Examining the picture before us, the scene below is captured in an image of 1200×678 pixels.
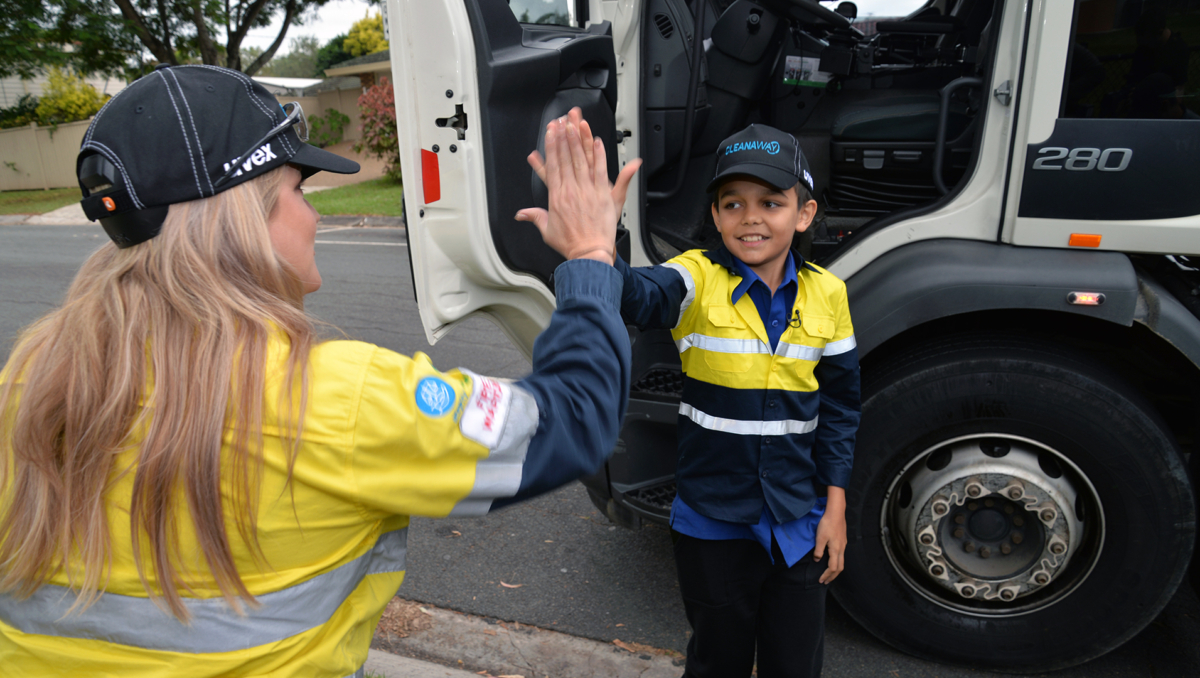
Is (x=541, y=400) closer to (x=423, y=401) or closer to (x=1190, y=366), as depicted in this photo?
(x=423, y=401)

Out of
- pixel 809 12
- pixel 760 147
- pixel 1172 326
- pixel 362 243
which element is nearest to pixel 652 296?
pixel 760 147

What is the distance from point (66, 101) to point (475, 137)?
2773cm

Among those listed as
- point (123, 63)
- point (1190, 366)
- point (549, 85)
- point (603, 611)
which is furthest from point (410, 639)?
point (123, 63)

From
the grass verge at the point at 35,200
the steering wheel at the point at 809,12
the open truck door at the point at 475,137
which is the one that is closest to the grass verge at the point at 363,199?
the grass verge at the point at 35,200

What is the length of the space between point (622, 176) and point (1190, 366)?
79.3 inches

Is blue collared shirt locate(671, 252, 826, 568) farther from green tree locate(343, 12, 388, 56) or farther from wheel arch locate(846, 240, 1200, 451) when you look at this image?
green tree locate(343, 12, 388, 56)

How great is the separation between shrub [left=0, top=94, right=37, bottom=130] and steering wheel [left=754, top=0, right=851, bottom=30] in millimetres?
27672

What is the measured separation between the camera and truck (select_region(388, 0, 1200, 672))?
2.21 meters

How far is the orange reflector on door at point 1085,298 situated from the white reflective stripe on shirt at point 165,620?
210cm

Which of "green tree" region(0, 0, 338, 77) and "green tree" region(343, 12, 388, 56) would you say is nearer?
"green tree" region(0, 0, 338, 77)

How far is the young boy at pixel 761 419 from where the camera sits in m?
1.94

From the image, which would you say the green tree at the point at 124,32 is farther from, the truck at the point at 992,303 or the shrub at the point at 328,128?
the truck at the point at 992,303

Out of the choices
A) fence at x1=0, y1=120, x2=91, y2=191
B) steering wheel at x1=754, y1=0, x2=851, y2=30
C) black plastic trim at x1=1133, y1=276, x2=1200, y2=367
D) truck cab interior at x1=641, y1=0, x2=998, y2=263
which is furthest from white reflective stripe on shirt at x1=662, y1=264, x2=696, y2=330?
fence at x1=0, y1=120, x2=91, y2=191

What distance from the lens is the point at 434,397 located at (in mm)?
1087
